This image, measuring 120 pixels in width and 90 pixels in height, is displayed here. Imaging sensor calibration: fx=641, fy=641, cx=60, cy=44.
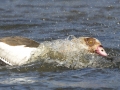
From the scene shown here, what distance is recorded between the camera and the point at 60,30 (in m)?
15.0

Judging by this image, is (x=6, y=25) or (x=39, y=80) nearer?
(x=39, y=80)

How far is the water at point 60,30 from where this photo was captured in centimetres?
1033

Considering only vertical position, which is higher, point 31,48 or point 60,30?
point 60,30

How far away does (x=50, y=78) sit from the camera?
35.0ft

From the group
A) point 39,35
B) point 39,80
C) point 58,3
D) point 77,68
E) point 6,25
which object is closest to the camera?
point 39,80

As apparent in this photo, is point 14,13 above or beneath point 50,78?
above

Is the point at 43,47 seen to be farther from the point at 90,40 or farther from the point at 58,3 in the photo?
the point at 58,3

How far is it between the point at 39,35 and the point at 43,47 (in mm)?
2798

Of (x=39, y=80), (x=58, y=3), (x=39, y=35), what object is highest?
(x=58, y=3)

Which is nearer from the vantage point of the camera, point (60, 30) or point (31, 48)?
point (31, 48)

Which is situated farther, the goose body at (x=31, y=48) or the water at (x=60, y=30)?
the goose body at (x=31, y=48)

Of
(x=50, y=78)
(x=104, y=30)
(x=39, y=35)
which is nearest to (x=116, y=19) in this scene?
(x=104, y=30)

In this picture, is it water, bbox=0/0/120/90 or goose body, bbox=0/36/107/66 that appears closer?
water, bbox=0/0/120/90

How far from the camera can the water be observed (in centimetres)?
1033
